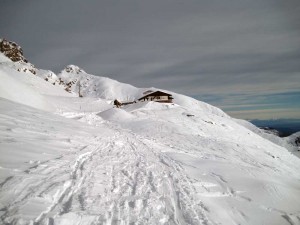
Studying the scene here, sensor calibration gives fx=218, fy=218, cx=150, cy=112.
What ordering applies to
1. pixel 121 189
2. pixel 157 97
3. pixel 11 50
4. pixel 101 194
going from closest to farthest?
1. pixel 101 194
2. pixel 121 189
3. pixel 157 97
4. pixel 11 50

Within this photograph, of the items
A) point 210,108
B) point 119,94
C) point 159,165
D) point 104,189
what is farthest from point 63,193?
point 119,94

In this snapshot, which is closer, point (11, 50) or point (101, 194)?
point (101, 194)

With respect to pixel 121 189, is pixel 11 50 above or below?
above

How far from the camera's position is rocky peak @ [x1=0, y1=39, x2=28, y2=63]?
132438 millimetres

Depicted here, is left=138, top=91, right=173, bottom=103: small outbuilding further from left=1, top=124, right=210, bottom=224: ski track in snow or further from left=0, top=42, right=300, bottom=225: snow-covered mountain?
left=1, top=124, right=210, bottom=224: ski track in snow

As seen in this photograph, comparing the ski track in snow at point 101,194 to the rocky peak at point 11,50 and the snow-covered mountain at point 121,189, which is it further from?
the rocky peak at point 11,50

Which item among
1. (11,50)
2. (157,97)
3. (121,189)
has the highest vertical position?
(11,50)

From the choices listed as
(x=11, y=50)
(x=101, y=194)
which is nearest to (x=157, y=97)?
(x=101, y=194)

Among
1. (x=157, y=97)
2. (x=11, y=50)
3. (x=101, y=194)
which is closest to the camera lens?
(x=101, y=194)

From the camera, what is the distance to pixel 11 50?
140 metres

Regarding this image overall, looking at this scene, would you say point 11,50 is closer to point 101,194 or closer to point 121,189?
point 121,189

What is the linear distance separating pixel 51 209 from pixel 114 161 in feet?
16.7

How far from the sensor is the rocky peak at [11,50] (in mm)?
132438

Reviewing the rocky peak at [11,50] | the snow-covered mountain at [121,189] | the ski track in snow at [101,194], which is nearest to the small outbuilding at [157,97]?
the snow-covered mountain at [121,189]
